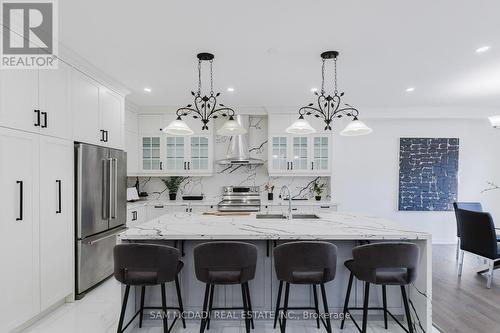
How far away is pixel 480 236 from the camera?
3.51m

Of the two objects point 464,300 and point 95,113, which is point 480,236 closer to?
point 464,300

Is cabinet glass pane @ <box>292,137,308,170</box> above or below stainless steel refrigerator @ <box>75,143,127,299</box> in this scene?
above

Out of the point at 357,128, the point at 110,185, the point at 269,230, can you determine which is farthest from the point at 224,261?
the point at 110,185

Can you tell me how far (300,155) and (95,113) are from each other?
11.1 ft

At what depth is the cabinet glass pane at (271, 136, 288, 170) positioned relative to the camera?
16.6 ft

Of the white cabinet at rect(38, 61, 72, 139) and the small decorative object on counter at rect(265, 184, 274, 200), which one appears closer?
the white cabinet at rect(38, 61, 72, 139)

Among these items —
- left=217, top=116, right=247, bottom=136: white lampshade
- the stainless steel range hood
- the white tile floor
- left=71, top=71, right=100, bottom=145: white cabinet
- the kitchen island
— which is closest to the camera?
the kitchen island

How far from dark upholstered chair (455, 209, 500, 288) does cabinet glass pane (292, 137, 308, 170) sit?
2.43 meters

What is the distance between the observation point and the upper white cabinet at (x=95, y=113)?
297cm

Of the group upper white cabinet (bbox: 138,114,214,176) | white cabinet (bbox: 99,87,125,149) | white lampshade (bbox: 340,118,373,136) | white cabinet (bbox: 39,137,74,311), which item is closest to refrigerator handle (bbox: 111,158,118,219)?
white cabinet (bbox: 99,87,125,149)

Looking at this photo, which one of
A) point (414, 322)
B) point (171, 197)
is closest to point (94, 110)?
point (171, 197)

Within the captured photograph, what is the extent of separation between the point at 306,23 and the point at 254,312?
259cm

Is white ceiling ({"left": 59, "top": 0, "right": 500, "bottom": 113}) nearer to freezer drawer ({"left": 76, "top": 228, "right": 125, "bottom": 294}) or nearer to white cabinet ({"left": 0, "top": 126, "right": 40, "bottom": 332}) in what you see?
white cabinet ({"left": 0, "top": 126, "right": 40, "bottom": 332})

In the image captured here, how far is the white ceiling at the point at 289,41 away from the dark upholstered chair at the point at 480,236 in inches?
70.8
